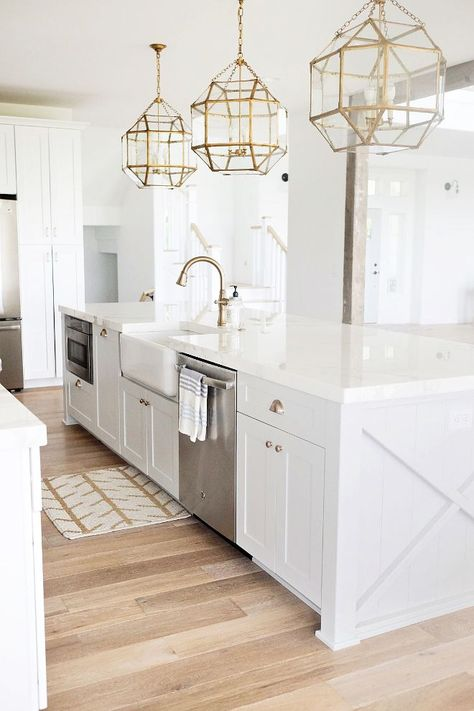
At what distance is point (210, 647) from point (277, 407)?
0.86m

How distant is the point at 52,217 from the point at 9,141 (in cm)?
77

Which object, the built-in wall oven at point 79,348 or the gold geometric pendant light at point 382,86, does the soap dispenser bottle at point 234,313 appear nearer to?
the built-in wall oven at point 79,348

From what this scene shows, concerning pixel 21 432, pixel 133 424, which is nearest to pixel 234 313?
pixel 133 424

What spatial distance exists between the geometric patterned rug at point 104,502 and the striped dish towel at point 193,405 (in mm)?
625

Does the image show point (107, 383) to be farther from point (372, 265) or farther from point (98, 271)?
point (372, 265)

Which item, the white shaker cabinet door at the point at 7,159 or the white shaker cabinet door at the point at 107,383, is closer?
the white shaker cabinet door at the point at 107,383

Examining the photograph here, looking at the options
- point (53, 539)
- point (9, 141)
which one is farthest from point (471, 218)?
point (53, 539)

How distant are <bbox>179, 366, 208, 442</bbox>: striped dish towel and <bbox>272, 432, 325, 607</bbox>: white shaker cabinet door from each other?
0.56m

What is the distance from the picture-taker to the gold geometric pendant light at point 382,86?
7.65 ft

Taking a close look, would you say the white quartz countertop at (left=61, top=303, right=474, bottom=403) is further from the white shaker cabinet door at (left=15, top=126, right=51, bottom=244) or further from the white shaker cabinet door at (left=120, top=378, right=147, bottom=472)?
the white shaker cabinet door at (left=15, top=126, right=51, bottom=244)

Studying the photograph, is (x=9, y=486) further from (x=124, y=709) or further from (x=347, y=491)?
(x=347, y=491)

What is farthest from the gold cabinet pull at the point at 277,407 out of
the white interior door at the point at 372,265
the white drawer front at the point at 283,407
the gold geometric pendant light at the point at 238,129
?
the white interior door at the point at 372,265

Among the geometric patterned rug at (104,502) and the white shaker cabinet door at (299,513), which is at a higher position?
the white shaker cabinet door at (299,513)

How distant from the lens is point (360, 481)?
2.40m
